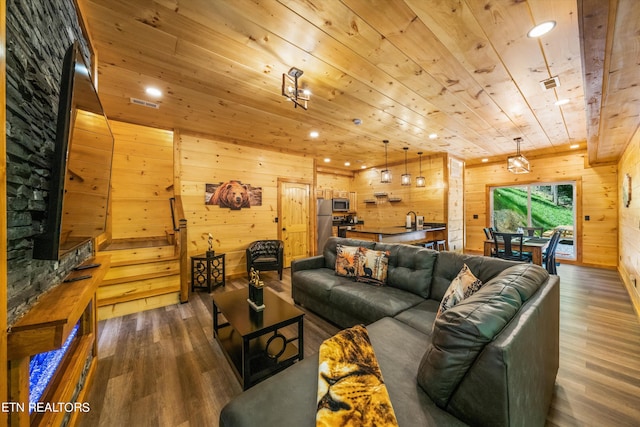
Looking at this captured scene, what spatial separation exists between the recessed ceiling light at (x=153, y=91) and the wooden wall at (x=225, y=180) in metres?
1.31

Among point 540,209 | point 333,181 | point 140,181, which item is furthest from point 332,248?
point 540,209

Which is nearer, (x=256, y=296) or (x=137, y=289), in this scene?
(x=256, y=296)

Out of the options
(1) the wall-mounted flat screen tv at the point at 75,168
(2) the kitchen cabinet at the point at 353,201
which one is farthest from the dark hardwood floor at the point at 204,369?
(2) the kitchen cabinet at the point at 353,201

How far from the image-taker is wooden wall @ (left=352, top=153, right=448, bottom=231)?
5926mm

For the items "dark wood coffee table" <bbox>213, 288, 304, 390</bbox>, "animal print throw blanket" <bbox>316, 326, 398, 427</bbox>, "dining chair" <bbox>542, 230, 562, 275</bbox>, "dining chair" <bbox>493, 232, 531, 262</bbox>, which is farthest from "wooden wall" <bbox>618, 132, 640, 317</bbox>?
"dark wood coffee table" <bbox>213, 288, 304, 390</bbox>

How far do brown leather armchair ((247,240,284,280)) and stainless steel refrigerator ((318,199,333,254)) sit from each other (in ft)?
6.75

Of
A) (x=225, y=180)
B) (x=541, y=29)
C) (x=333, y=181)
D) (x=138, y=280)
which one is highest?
(x=541, y=29)

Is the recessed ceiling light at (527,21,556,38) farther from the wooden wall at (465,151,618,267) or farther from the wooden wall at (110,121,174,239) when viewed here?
the wooden wall at (465,151,618,267)

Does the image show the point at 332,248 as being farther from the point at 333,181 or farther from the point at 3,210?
the point at 333,181

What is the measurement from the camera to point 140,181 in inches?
173

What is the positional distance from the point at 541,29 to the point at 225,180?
4.60 meters

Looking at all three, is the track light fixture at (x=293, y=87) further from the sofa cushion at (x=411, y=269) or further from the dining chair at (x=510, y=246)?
the dining chair at (x=510, y=246)

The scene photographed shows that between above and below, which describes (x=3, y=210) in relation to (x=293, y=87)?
below

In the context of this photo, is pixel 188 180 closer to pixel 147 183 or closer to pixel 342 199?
pixel 147 183
